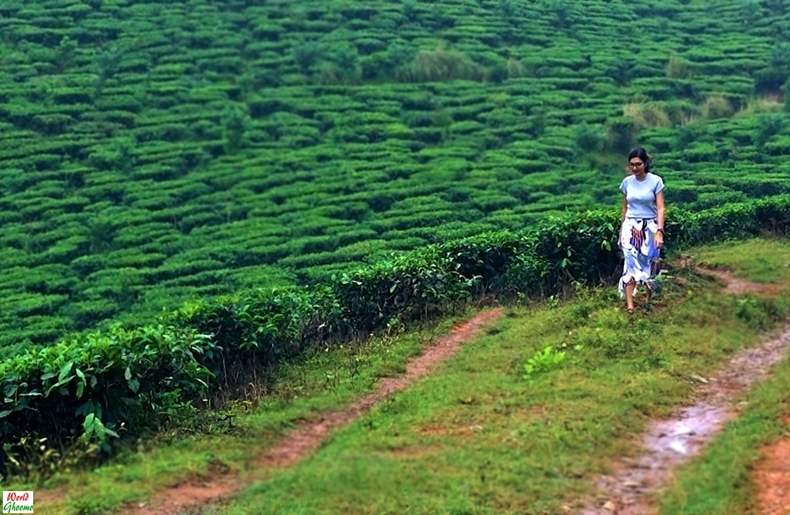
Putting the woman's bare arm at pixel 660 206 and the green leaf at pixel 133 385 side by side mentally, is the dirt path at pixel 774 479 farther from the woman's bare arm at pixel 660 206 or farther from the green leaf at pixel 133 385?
the green leaf at pixel 133 385

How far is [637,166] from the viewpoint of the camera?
9.47 meters

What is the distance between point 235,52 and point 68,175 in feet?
30.4

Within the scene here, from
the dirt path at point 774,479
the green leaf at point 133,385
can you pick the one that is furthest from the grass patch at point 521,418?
the green leaf at point 133,385

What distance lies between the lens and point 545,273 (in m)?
11.9

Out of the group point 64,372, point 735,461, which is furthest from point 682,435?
point 64,372

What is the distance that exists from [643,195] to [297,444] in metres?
4.52

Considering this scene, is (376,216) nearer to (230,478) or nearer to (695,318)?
(695,318)

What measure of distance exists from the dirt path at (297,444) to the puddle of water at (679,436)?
8.24 feet

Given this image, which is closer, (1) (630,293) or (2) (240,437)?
(2) (240,437)

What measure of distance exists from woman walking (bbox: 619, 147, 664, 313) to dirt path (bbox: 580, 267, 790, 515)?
1.35 meters

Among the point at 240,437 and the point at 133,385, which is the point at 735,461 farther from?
the point at 133,385

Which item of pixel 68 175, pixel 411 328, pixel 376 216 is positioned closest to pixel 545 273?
pixel 411 328

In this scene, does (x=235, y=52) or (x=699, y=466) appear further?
(x=235, y=52)

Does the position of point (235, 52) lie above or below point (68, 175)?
above
